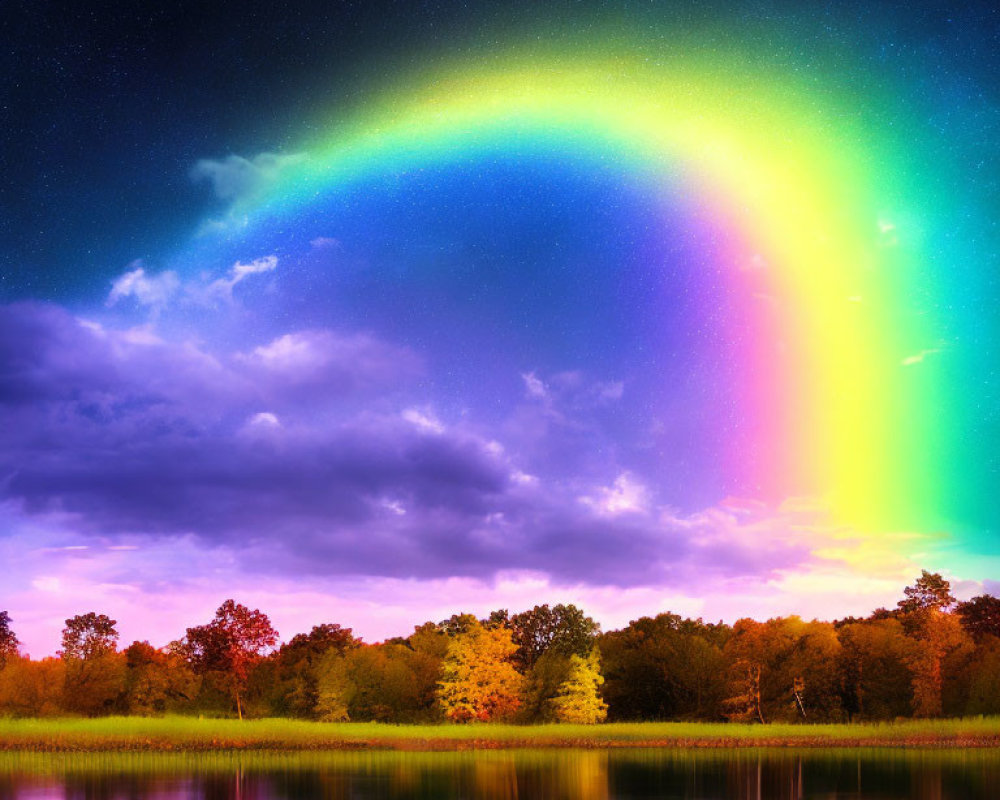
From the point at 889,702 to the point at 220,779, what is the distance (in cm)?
7505

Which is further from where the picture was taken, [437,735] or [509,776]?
[437,735]

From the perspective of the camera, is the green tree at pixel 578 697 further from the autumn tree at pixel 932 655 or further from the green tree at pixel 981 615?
the green tree at pixel 981 615

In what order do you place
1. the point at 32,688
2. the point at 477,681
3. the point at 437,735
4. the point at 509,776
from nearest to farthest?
1. the point at 509,776
2. the point at 437,735
3. the point at 477,681
4. the point at 32,688

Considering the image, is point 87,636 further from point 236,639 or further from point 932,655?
point 932,655

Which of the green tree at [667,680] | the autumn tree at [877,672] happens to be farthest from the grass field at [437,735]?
the green tree at [667,680]

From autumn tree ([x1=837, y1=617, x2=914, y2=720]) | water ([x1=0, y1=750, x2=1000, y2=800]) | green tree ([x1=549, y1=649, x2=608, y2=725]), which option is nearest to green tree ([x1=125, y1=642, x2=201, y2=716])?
water ([x1=0, y1=750, x2=1000, y2=800])

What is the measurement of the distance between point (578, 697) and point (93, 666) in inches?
2287

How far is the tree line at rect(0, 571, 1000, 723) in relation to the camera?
338ft

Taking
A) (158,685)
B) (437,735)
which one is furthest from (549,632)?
(158,685)

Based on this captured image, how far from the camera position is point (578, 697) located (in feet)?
334

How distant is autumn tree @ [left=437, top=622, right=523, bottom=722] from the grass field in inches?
182

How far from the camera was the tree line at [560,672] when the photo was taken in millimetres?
102875

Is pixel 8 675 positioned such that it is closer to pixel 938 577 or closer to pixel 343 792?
pixel 343 792

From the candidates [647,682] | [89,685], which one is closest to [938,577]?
[647,682]
